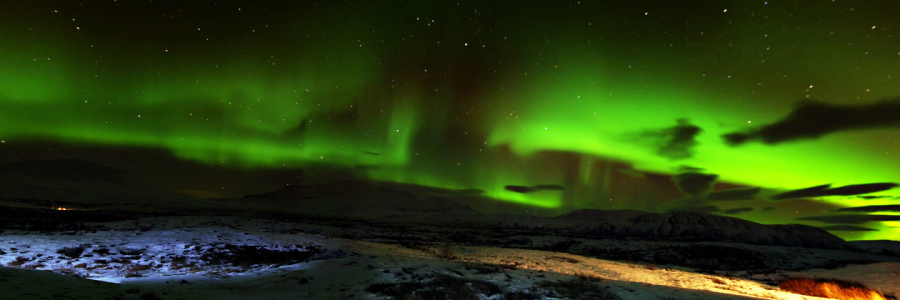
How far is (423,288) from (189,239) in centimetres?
1299

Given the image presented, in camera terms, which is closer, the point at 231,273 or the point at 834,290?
the point at 231,273

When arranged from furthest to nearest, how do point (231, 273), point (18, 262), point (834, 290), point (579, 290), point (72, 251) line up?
point (834, 290)
point (72, 251)
point (231, 273)
point (18, 262)
point (579, 290)

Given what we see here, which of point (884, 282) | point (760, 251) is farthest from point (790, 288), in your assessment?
point (760, 251)

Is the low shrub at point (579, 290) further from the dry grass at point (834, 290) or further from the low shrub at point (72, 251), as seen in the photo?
the low shrub at point (72, 251)

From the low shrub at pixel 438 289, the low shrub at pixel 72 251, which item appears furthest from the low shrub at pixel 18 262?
the low shrub at pixel 438 289

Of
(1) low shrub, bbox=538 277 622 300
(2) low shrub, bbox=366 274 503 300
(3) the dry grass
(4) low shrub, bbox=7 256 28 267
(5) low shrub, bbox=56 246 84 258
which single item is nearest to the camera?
(2) low shrub, bbox=366 274 503 300

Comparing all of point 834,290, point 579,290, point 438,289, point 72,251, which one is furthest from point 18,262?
point 834,290

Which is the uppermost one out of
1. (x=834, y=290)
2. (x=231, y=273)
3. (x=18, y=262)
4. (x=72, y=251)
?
(x=72, y=251)

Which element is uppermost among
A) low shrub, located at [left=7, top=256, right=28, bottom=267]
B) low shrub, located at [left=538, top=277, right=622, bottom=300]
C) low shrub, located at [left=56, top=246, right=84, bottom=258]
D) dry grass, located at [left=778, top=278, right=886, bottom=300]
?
low shrub, located at [left=56, top=246, right=84, bottom=258]

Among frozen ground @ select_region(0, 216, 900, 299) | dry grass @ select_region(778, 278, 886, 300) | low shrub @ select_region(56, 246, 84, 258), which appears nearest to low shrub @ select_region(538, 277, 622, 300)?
frozen ground @ select_region(0, 216, 900, 299)

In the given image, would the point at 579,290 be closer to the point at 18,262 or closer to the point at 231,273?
the point at 231,273

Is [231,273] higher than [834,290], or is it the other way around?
[231,273]

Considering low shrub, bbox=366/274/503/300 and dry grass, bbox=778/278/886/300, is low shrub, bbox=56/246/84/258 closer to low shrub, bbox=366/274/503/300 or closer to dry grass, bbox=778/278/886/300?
low shrub, bbox=366/274/503/300

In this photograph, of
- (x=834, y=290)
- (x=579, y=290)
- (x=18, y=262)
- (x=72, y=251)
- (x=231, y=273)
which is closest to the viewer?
(x=579, y=290)
